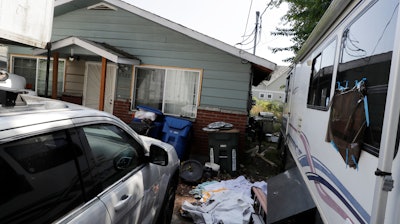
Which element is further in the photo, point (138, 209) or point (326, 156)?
point (326, 156)

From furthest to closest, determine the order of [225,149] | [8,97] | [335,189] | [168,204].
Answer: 1. [225,149]
2. [168,204]
3. [335,189]
4. [8,97]

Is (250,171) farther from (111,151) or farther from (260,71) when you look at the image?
(111,151)

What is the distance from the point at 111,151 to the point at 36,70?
30.7 feet

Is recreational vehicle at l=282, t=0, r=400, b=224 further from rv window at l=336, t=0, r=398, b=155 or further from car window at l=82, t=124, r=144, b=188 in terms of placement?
car window at l=82, t=124, r=144, b=188

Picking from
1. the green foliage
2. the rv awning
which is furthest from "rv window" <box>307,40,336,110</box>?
the green foliage

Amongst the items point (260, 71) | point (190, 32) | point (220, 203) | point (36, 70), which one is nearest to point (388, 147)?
point (220, 203)

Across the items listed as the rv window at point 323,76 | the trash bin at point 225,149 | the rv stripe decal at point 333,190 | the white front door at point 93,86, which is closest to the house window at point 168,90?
the white front door at point 93,86

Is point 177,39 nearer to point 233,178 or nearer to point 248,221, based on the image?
point 233,178

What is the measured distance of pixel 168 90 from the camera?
8688mm

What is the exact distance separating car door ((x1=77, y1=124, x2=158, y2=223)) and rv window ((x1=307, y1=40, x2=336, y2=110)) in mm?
2021

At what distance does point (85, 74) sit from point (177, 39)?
3.73 meters

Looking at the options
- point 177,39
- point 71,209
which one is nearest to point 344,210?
point 71,209

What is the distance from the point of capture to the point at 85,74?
10000 mm

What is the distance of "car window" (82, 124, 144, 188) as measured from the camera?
6.81ft
